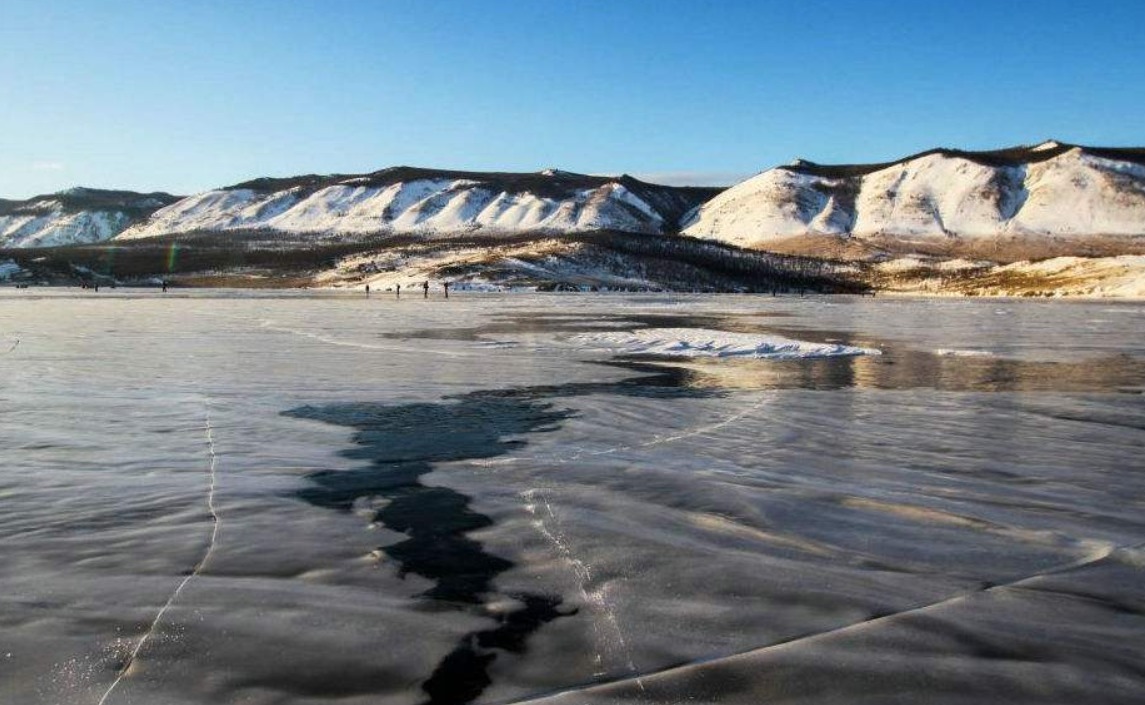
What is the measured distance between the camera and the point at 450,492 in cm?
709

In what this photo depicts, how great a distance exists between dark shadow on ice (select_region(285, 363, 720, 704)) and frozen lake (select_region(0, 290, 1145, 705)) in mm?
28

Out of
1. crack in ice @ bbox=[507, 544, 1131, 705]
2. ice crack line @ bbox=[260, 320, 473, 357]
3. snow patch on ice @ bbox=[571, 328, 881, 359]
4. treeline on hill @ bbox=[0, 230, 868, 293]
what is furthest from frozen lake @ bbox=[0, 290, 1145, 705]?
treeline on hill @ bbox=[0, 230, 868, 293]

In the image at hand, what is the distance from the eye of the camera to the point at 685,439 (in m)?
9.66

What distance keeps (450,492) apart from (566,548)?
181 centimetres

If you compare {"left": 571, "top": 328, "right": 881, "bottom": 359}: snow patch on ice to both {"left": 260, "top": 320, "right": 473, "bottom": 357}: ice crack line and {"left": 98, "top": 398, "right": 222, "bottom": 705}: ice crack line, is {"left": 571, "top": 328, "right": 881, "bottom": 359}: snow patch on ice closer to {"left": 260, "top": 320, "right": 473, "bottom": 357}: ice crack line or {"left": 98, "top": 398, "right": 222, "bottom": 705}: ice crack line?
{"left": 260, "top": 320, "right": 473, "bottom": 357}: ice crack line

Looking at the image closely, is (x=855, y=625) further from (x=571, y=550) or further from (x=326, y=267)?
(x=326, y=267)

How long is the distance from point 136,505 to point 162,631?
264 cm

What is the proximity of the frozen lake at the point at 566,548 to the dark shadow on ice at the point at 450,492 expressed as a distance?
0.03m

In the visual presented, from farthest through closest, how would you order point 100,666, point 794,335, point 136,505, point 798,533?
point 794,335 → point 136,505 → point 798,533 → point 100,666

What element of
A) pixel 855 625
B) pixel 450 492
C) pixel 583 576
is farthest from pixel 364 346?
pixel 855 625

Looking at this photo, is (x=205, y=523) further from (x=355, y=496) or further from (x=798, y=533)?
(x=798, y=533)

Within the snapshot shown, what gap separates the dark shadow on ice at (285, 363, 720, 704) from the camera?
13.6 feet

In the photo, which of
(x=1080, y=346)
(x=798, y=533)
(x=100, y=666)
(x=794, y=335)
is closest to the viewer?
(x=100, y=666)

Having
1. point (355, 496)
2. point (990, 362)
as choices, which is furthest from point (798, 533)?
point (990, 362)
